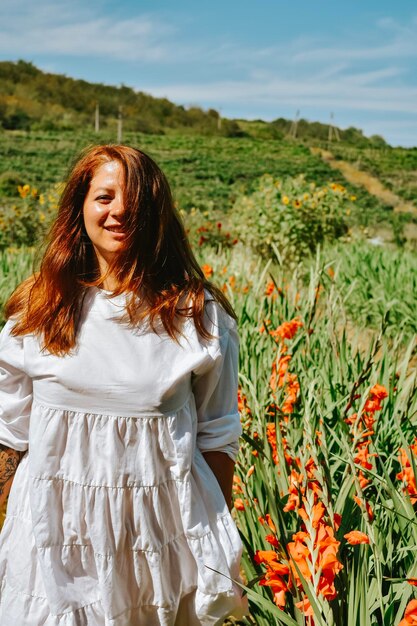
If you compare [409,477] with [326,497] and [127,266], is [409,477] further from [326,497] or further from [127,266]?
[127,266]

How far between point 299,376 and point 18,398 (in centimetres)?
127

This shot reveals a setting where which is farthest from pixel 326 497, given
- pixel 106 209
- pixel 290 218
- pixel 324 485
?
pixel 290 218

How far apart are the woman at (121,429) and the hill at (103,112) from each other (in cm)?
4290

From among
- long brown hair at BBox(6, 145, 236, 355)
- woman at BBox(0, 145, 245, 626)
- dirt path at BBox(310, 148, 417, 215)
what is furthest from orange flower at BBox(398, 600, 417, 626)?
A: dirt path at BBox(310, 148, 417, 215)

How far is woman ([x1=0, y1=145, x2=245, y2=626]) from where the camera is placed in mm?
1170

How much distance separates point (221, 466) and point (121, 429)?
0.24 m

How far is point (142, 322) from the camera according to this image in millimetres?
1208

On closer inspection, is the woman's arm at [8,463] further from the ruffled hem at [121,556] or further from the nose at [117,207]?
the nose at [117,207]

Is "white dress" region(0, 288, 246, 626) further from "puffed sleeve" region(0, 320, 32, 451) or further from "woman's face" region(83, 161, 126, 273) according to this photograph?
"woman's face" region(83, 161, 126, 273)

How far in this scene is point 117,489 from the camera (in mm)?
1166

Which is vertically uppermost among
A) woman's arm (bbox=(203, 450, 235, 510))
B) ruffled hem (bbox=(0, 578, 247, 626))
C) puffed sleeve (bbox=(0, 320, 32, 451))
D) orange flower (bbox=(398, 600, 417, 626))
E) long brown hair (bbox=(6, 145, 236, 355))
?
long brown hair (bbox=(6, 145, 236, 355))

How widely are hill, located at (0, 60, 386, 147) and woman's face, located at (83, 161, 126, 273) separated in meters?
42.8

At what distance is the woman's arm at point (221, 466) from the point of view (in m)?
1.27

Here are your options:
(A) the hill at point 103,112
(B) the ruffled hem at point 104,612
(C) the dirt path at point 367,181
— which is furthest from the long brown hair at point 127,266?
(A) the hill at point 103,112
